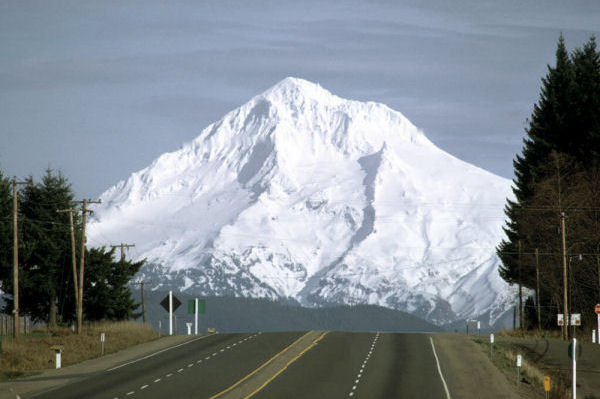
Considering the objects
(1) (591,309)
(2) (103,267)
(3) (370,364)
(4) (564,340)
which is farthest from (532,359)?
(2) (103,267)

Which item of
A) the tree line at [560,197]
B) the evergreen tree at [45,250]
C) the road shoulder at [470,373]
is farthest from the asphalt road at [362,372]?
the evergreen tree at [45,250]

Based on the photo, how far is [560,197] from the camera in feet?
283

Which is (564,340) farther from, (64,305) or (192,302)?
(64,305)

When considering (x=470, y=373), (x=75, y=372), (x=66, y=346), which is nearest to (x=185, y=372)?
(x=75, y=372)

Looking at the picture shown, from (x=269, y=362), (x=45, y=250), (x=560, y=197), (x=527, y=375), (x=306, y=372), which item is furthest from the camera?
(x=45, y=250)

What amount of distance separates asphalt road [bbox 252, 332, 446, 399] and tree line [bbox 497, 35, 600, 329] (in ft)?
72.6

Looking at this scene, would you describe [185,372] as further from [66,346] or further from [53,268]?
[53,268]

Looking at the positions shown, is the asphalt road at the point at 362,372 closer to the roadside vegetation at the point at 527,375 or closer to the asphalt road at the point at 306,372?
the asphalt road at the point at 306,372

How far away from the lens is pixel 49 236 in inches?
3829

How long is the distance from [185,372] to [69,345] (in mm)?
15277

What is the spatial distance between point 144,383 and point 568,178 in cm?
5366

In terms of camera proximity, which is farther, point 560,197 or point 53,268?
point 53,268

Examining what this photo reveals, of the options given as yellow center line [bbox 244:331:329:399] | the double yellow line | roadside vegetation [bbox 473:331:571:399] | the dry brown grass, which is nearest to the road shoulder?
roadside vegetation [bbox 473:331:571:399]

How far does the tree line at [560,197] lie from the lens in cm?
8875
